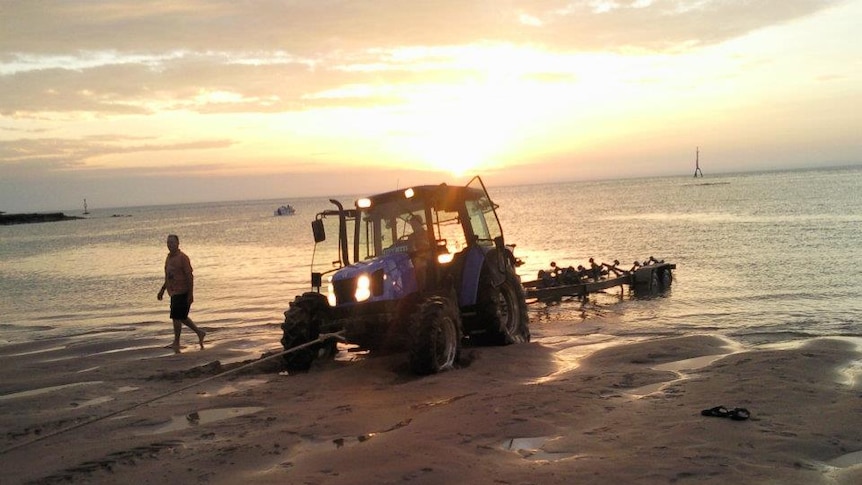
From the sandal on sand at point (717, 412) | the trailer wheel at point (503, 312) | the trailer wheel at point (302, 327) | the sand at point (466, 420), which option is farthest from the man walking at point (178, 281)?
the sandal on sand at point (717, 412)

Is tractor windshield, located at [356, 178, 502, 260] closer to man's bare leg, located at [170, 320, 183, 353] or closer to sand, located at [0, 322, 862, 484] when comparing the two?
sand, located at [0, 322, 862, 484]

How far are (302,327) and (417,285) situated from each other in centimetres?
144

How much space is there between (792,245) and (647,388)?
19227 millimetres

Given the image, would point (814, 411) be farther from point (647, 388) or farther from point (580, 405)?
point (580, 405)

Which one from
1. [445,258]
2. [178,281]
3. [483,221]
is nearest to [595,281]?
[483,221]

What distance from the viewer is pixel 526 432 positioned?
5.20 metres

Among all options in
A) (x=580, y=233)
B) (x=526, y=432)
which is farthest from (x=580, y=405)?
(x=580, y=233)

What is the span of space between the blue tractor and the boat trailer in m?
4.27

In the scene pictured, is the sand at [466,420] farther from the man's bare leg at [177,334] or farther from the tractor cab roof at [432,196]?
the tractor cab roof at [432,196]

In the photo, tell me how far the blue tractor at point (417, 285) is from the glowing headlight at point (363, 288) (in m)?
0.01

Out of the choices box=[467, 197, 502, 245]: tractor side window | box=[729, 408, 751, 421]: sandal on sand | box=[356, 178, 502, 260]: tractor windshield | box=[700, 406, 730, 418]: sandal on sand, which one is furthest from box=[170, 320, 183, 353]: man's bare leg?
box=[729, 408, 751, 421]: sandal on sand

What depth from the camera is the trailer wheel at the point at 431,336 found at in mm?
7070

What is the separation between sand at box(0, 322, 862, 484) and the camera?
4.43 m

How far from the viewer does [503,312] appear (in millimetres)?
9492
